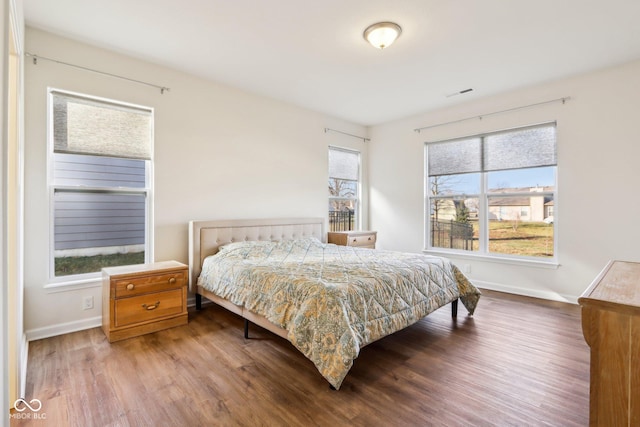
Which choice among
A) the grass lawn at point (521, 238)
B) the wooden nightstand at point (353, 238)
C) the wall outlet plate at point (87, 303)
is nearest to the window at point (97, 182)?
the wall outlet plate at point (87, 303)

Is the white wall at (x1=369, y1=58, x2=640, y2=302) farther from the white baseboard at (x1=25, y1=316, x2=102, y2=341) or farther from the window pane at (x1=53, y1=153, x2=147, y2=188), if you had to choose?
the white baseboard at (x1=25, y1=316, x2=102, y2=341)

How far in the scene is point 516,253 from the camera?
423cm

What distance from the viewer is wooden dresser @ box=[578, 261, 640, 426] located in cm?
93

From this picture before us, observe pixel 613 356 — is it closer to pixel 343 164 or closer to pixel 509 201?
pixel 509 201

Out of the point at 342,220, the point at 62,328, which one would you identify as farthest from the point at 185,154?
the point at 342,220

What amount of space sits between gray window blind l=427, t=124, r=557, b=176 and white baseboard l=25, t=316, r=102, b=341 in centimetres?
481

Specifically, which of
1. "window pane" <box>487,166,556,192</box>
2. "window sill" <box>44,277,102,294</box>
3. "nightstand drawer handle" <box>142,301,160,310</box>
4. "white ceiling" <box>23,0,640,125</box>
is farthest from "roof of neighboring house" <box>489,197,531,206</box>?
"window sill" <box>44,277,102,294</box>

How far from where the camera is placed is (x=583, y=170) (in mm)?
3631

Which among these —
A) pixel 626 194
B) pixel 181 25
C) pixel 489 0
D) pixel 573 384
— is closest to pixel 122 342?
pixel 181 25

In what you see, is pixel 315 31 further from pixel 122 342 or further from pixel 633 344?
pixel 122 342

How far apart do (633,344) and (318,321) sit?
4.66 feet

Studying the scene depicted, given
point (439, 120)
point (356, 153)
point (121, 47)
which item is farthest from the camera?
point (356, 153)

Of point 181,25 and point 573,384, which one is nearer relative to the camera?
point 573,384

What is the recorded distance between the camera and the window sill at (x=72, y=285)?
273cm
